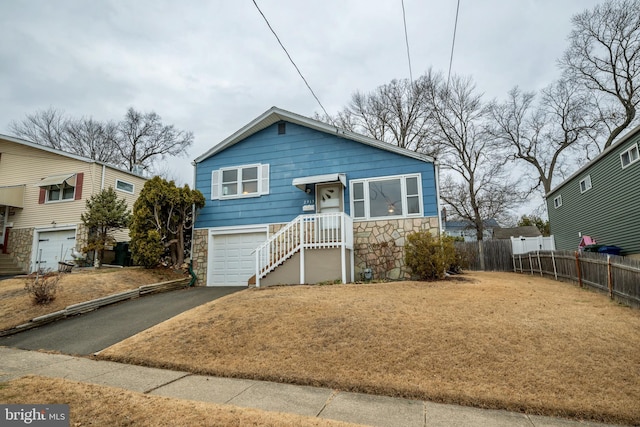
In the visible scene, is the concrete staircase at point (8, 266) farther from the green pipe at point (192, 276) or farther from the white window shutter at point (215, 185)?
the white window shutter at point (215, 185)

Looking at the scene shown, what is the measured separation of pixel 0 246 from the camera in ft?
51.6

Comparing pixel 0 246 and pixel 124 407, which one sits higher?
pixel 0 246

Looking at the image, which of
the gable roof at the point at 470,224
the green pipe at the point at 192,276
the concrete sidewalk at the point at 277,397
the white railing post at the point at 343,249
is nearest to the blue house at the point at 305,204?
the white railing post at the point at 343,249

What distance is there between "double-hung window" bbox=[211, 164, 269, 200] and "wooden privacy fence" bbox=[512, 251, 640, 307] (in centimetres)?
1004

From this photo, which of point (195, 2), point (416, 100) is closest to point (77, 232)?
point (195, 2)

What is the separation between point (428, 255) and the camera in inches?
369

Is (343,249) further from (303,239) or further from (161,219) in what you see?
(161,219)

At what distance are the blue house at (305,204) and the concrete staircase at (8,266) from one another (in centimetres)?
954

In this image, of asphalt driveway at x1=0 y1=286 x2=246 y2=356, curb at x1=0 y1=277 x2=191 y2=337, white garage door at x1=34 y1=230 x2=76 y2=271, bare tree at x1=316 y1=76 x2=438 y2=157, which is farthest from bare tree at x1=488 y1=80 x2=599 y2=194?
white garage door at x1=34 y1=230 x2=76 y2=271

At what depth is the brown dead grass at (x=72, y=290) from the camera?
7.29m

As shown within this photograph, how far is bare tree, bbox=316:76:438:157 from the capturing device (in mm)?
24031

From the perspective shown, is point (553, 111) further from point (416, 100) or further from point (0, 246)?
point (0, 246)

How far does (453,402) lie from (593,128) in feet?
87.8

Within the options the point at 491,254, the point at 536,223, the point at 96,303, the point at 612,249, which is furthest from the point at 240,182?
the point at 536,223
